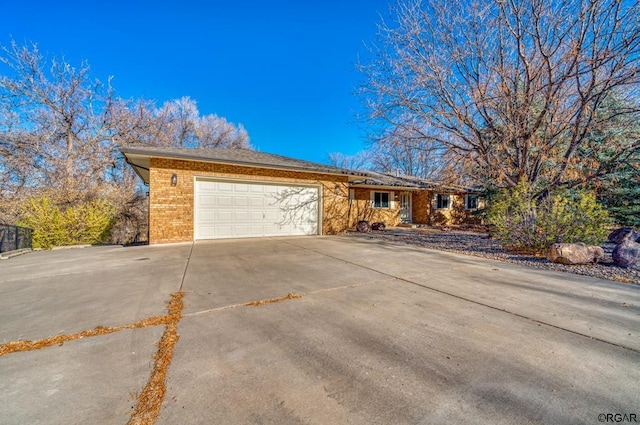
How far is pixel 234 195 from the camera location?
928cm

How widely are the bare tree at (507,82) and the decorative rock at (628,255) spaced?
280 cm

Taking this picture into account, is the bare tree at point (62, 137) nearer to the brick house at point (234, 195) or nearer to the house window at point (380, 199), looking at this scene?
the brick house at point (234, 195)

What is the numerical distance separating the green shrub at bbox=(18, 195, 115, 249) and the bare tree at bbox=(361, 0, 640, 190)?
10.3m

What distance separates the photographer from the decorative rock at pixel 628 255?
517 cm

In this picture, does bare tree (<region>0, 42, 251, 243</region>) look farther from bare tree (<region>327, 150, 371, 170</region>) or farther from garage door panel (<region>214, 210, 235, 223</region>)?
bare tree (<region>327, 150, 371, 170</region>)

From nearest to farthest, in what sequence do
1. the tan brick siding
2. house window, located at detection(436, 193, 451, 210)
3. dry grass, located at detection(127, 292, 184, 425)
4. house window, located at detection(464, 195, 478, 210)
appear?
dry grass, located at detection(127, 292, 184, 425) → the tan brick siding → house window, located at detection(436, 193, 451, 210) → house window, located at detection(464, 195, 478, 210)

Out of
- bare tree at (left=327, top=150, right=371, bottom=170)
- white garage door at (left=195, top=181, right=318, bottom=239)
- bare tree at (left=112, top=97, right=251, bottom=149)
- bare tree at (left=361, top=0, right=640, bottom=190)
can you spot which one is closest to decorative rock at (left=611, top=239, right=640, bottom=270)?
bare tree at (left=361, top=0, right=640, bottom=190)

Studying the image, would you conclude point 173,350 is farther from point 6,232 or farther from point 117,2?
point 117,2

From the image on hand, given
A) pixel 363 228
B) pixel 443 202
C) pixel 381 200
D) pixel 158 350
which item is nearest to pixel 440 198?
pixel 443 202

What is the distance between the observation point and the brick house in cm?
817

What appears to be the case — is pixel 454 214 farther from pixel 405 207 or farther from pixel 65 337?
pixel 65 337

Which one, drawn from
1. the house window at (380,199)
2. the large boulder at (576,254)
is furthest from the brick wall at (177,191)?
the large boulder at (576,254)

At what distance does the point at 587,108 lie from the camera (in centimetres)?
733

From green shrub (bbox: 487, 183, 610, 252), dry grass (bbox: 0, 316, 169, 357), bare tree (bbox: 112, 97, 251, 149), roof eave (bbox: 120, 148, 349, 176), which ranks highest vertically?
bare tree (bbox: 112, 97, 251, 149)
